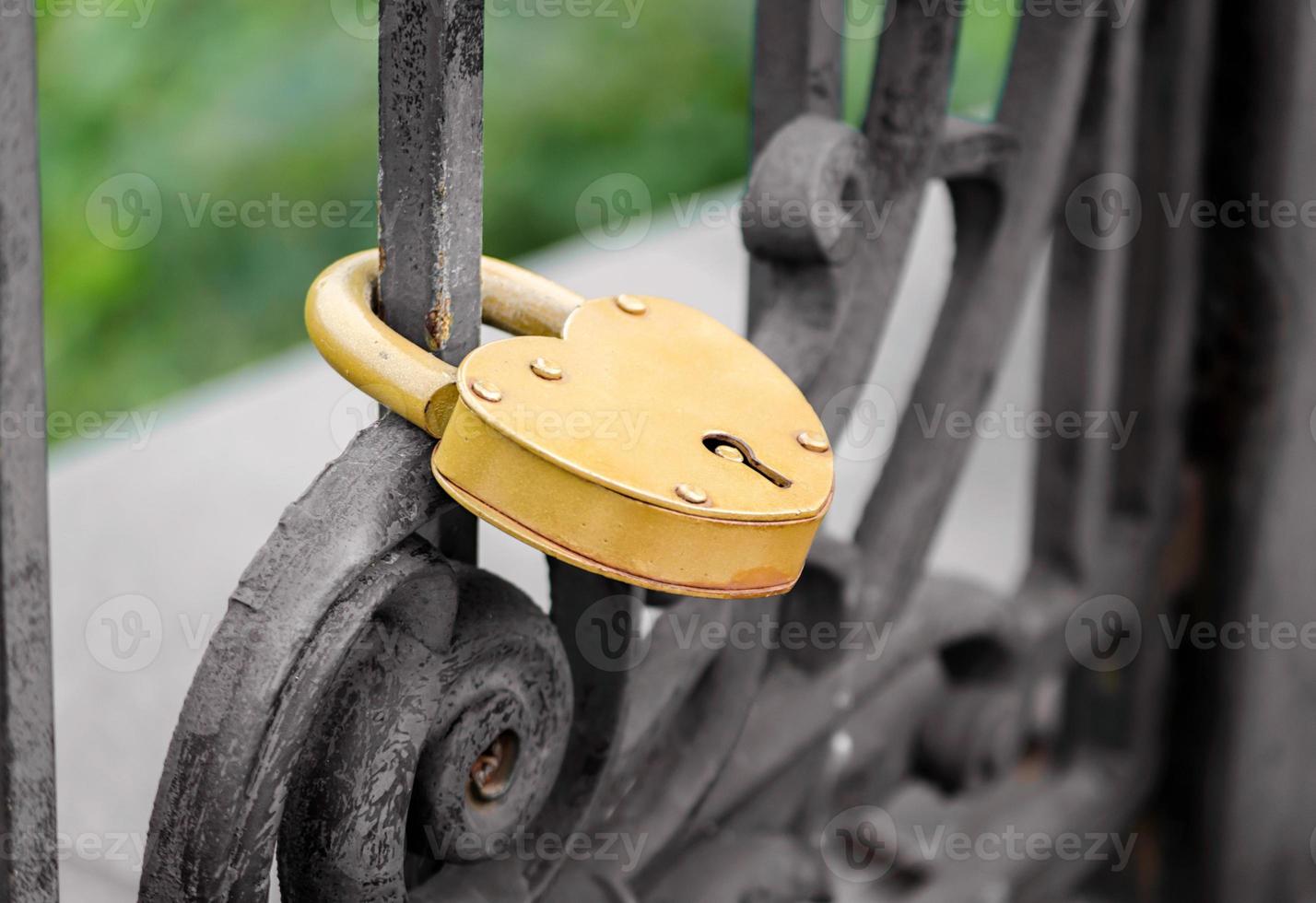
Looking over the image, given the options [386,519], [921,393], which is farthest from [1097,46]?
[386,519]

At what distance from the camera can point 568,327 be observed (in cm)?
56

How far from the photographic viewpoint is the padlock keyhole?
54cm

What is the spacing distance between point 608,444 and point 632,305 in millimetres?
95

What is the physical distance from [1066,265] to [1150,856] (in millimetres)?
545

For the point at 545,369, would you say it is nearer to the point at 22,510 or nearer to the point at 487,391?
the point at 487,391

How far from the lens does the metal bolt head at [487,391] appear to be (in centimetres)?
50

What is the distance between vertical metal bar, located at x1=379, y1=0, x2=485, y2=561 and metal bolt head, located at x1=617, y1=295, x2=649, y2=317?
58 millimetres
